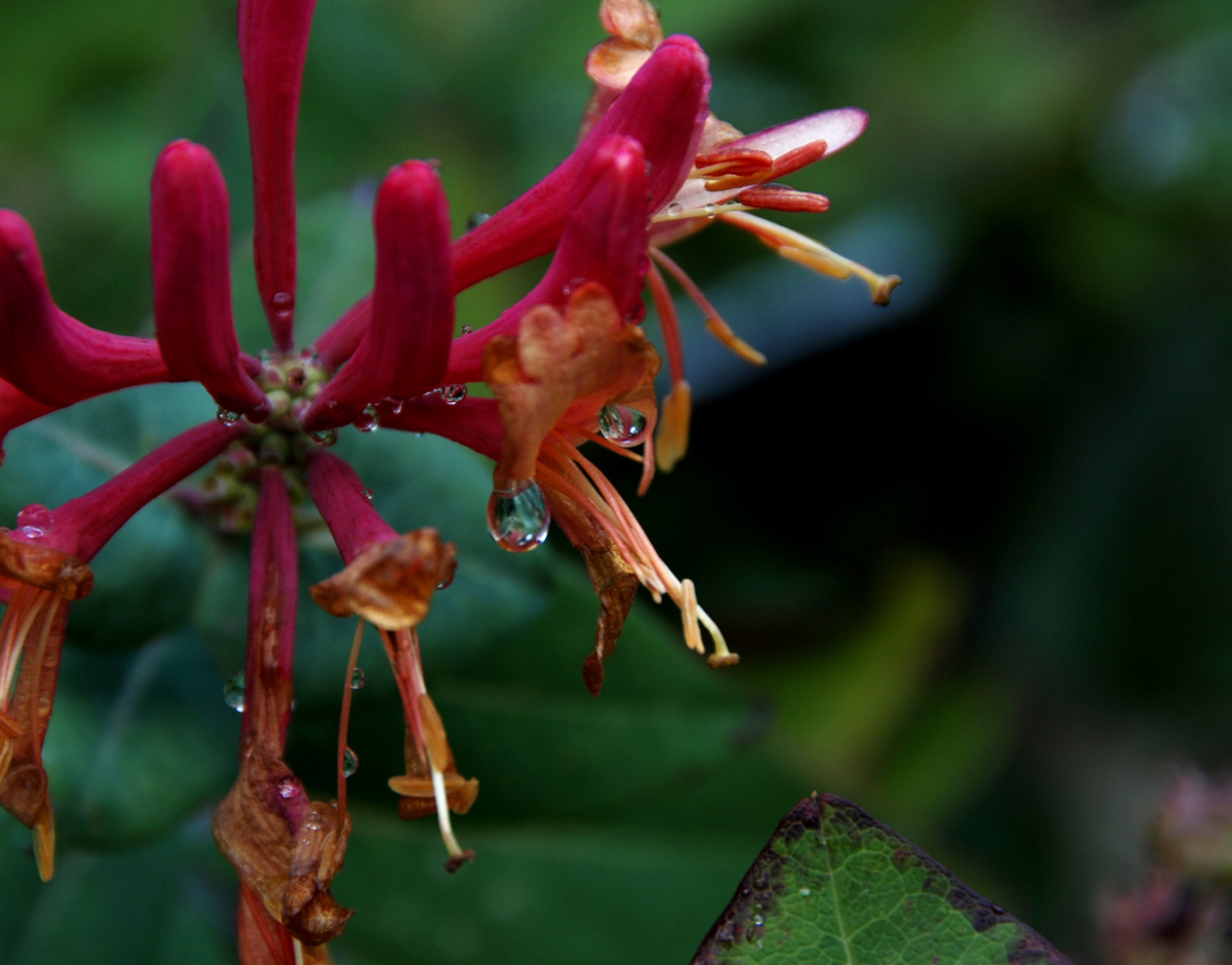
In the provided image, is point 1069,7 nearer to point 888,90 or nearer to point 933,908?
point 888,90

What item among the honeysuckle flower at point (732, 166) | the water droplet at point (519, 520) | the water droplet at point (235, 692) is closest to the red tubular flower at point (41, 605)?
the water droplet at point (235, 692)

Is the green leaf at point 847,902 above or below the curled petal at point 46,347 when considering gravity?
below

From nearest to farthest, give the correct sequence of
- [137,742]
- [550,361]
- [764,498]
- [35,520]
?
1. [550,361]
2. [35,520]
3. [137,742]
4. [764,498]

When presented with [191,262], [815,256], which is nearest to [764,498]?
[815,256]

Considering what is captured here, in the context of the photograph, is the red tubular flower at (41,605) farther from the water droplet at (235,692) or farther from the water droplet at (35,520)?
the water droplet at (235,692)

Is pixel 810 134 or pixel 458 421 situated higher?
pixel 810 134

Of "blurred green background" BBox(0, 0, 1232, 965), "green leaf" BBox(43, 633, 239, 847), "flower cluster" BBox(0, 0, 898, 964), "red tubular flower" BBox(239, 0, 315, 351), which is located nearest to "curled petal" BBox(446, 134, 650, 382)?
"flower cluster" BBox(0, 0, 898, 964)

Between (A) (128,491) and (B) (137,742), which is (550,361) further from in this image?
(B) (137,742)
